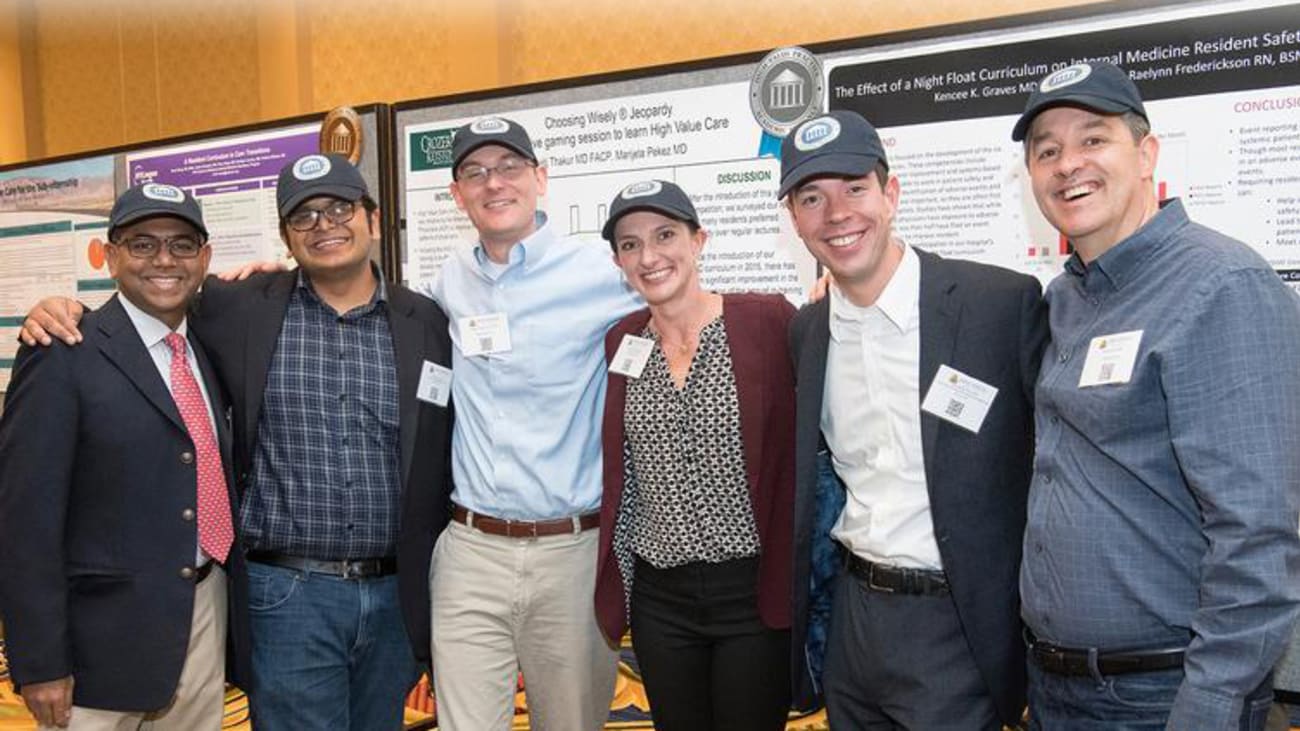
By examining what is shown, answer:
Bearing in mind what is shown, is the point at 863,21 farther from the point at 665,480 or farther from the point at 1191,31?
the point at 665,480

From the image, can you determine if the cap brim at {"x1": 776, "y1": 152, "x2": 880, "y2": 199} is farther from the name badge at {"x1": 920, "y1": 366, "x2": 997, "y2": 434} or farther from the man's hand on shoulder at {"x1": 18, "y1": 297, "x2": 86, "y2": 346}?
the man's hand on shoulder at {"x1": 18, "y1": 297, "x2": 86, "y2": 346}

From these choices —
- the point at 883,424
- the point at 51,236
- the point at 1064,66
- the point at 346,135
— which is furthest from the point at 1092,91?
the point at 51,236

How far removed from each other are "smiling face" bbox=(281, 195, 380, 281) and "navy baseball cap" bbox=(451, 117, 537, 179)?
0.29 m

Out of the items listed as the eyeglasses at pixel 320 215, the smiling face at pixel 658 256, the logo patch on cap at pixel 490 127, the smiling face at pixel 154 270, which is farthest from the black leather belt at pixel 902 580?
the smiling face at pixel 154 270

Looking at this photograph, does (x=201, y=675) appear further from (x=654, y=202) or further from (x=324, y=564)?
(x=654, y=202)

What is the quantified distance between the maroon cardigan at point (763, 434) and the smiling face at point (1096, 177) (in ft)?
2.23

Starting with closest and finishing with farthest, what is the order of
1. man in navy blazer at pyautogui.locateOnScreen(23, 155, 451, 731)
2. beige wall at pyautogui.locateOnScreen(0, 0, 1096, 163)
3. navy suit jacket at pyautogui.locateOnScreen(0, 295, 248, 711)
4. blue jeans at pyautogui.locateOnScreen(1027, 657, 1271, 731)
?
blue jeans at pyautogui.locateOnScreen(1027, 657, 1271, 731), navy suit jacket at pyautogui.locateOnScreen(0, 295, 248, 711), man in navy blazer at pyautogui.locateOnScreen(23, 155, 451, 731), beige wall at pyautogui.locateOnScreen(0, 0, 1096, 163)

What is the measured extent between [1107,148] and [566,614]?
60.5 inches

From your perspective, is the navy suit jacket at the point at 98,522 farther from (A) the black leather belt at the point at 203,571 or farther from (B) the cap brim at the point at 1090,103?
(B) the cap brim at the point at 1090,103

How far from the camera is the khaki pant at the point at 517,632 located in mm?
2314

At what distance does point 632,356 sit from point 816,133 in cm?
64

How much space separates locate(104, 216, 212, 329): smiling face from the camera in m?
2.20

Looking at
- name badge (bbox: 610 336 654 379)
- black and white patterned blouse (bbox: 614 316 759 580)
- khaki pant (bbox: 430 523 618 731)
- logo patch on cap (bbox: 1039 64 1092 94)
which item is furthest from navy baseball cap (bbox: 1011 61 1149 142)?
khaki pant (bbox: 430 523 618 731)

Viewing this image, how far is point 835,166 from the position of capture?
1844 mm
